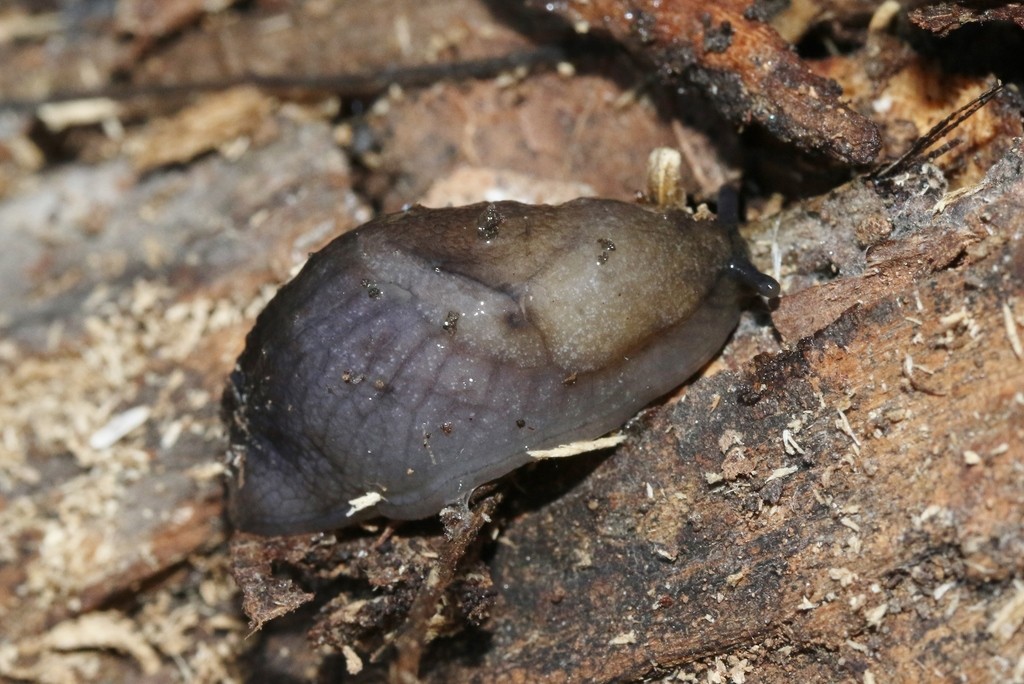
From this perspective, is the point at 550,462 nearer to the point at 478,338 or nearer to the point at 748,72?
the point at 478,338

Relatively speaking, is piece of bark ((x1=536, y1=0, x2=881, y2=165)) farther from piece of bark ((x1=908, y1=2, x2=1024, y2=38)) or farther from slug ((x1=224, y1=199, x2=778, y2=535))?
slug ((x1=224, y1=199, x2=778, y2=535))

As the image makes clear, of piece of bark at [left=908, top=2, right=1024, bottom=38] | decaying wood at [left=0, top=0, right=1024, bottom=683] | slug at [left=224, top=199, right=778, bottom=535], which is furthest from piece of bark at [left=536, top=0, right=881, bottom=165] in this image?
slug at [left=224, top=199, right=778, bottom=535]

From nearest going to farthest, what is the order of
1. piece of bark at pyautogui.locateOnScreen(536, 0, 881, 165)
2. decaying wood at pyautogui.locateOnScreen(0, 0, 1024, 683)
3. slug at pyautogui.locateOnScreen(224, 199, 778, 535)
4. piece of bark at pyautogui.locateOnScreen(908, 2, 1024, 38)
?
decaying wood at pyautogui.locateOnScreen(0, 0, 1024, 683) → piece of bark at pyautogui.locateOnScreen(908, 2, 1024, 38) → slug at pyautogui.locateOnScreen(224, 199, 778, 535) → piece of bark at pyautogui.locateOnScreen(536, 0, 881, 165)

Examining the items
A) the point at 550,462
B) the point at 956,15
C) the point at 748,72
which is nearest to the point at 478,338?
the point at 550,462

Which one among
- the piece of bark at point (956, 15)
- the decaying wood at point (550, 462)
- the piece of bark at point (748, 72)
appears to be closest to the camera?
the decaying wood at point (550, 462)

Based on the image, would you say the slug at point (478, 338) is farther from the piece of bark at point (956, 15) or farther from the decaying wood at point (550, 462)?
the piece of bark at point (956, 15)

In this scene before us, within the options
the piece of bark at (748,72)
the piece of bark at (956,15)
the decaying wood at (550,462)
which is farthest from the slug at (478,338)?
the piece of bark at (956,15)
